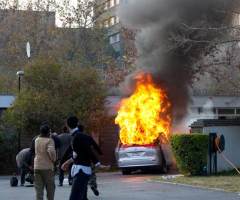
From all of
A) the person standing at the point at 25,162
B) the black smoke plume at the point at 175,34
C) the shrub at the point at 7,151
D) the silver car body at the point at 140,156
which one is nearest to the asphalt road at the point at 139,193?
the person standing at the point at 25,162

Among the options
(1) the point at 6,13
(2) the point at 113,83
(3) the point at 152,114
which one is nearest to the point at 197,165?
(3) the point at 152,114

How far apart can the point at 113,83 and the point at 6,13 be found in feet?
46.5

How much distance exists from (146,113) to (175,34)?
3.14 m

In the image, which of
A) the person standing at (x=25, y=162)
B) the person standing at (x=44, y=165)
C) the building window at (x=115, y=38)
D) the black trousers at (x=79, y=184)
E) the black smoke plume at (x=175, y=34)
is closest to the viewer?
the black trousers at (x=79, y=184)

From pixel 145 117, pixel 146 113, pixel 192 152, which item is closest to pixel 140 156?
pixel 145 117

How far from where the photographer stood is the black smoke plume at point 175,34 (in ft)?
64.1

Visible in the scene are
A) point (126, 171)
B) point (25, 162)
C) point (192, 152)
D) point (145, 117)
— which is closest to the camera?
point (25, 162)

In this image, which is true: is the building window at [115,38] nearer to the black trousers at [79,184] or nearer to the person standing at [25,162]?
the person standing at [25,162]

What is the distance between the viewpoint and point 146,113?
21500 mm

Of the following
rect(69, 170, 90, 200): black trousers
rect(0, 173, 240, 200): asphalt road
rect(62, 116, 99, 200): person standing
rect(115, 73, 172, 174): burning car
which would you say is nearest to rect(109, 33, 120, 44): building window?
rect(115, 73, 172, 174): burning car

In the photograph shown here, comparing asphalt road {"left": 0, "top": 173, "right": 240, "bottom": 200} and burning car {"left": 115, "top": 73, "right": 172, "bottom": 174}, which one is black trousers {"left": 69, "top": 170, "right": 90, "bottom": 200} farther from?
burning car {"left": 115, "top": 73, "right": 172, "bottom": 174}

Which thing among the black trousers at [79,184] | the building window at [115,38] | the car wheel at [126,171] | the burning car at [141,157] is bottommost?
the car wheel at [126,171]

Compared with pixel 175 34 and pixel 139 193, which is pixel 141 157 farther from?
pixel 139 193

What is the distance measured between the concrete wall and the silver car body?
6.08ft
